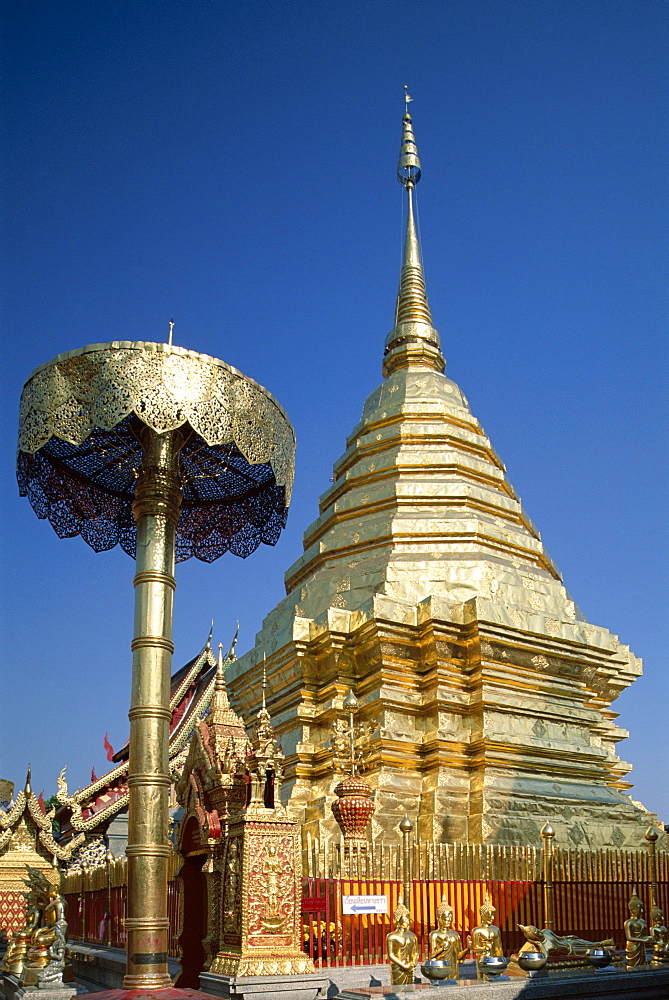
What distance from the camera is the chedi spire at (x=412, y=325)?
22969mm

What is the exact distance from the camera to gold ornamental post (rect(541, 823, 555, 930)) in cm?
1016

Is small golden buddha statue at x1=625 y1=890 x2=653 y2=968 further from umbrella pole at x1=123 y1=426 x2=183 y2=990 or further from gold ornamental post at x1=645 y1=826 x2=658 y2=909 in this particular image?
umbrella pole at x1=123 y1=426 x2=183 y2=990

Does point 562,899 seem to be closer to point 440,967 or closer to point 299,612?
point 440,967

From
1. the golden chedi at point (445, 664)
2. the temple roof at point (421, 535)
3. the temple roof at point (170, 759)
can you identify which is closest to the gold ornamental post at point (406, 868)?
the golden chedi at point (445, 664)

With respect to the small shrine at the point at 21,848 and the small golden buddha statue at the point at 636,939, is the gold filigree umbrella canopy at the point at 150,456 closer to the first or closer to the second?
the small golden buddha statue at the point at 636,939

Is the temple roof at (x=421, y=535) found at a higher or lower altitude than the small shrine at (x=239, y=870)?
higher

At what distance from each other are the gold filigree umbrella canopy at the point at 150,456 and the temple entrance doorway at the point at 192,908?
6.12ft

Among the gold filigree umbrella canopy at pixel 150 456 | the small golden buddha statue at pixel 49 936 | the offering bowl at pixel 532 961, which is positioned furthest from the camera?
the small golden buddha statue at pixel 49 936

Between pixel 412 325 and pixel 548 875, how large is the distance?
15.5 metres

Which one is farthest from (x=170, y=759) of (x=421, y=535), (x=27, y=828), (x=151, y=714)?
(x=151, y=714)

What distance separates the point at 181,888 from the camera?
964 cm

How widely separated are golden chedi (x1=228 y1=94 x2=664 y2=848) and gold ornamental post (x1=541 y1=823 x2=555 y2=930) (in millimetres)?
3056

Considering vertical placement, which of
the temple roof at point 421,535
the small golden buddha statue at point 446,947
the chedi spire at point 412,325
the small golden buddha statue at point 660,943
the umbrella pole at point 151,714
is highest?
the chedi spire at point 412,325

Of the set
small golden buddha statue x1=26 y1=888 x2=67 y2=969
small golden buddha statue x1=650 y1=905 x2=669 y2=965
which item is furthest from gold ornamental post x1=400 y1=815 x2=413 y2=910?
small golden buddha statue x1=26 y1=888 x2=67 y2=969
